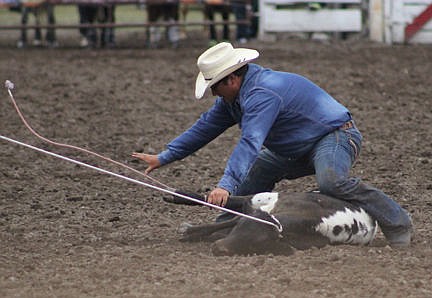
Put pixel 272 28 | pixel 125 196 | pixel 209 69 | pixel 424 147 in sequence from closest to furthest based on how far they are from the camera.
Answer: pixel 209 69
pixel 125 196
pixel 424 147
pixel 272 28

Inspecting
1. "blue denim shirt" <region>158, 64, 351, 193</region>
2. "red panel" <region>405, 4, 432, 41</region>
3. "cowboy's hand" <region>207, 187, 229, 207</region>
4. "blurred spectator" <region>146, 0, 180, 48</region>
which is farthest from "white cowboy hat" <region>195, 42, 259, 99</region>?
"blurred spectator" <region>146, 0, 180, 48</region>

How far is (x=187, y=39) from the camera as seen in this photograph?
61.4 feet

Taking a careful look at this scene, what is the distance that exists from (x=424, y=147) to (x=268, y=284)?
174 inches

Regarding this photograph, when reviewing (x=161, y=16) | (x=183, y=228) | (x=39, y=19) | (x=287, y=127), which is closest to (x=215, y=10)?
(x=161, y=16)

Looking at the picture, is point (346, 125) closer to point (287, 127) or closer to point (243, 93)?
point (287, 127)

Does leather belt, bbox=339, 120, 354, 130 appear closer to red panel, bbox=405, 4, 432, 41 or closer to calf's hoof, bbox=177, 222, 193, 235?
calf's hoof, bbox=177, 222, 193, 235

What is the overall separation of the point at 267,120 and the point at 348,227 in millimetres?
783

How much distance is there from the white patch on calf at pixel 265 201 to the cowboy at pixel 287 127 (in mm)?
144

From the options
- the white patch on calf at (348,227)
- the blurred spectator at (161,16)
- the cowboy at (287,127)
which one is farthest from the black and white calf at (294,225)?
the blurred spectator at (161,16)

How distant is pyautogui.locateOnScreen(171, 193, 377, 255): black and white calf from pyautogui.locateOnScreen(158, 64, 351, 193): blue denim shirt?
0.29 metres

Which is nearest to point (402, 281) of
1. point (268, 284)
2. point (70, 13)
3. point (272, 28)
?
point (268, 284)

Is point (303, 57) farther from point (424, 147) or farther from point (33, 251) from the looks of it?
point (33, 251)

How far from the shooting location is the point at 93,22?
17.2m

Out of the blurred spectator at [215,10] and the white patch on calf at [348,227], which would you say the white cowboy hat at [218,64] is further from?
the blurred spectator at [215,10]
